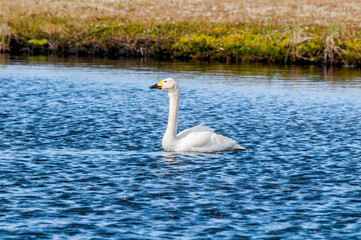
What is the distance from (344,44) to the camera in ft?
146

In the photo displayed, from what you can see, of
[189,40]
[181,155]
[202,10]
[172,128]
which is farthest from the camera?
[202,10]

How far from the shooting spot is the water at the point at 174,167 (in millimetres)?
10453

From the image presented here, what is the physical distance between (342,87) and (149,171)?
65.3 ft

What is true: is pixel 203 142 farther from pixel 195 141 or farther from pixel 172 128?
pixel 172 128

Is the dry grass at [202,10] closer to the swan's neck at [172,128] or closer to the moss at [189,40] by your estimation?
the moss at [189,40]

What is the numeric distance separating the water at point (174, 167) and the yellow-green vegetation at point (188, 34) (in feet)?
48.9

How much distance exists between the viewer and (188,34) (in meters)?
48.7

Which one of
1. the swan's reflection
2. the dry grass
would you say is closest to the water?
the swan's reflection

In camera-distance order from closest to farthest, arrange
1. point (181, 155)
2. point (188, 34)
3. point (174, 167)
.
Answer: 1. point (174, 167)
2. point (181, 155)
3. point (188, 34)

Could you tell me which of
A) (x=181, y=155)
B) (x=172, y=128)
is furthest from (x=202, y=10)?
(x=181, y=155)

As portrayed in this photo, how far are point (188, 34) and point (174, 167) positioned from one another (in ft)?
114

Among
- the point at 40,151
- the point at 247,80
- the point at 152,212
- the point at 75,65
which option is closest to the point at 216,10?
the point at 75,65

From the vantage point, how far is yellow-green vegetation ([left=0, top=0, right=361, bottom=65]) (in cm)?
4522

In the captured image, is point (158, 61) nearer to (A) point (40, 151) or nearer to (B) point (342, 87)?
(B) point (342, 87)
